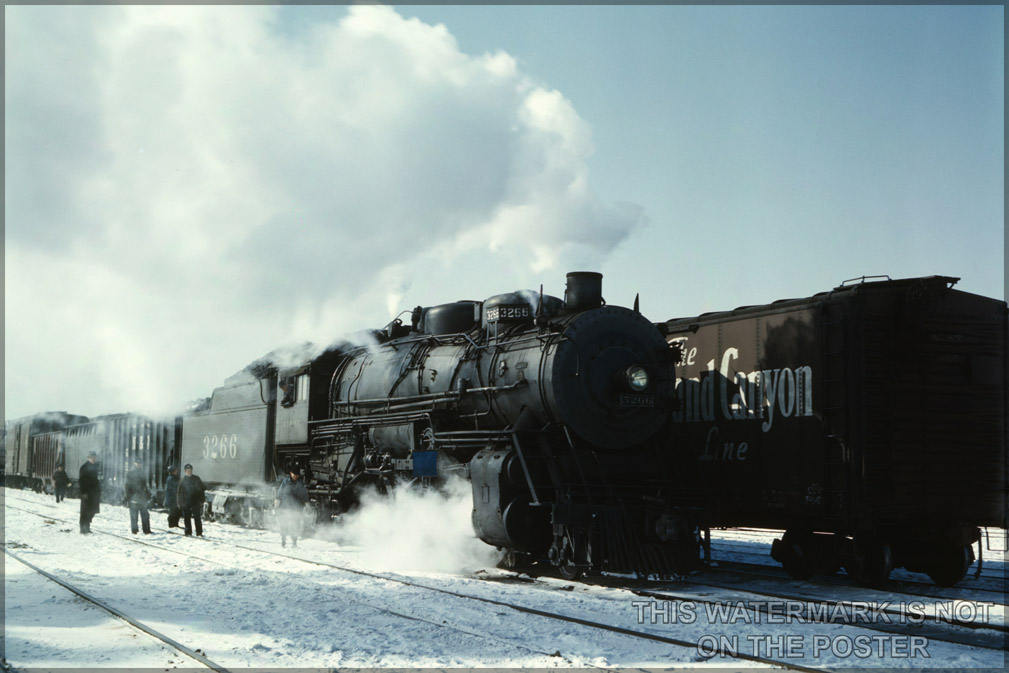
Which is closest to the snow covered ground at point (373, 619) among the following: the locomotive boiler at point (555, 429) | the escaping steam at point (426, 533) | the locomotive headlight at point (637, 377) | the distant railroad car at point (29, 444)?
the escaping steam at point (426, 533)

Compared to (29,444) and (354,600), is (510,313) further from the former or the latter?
(29,444)

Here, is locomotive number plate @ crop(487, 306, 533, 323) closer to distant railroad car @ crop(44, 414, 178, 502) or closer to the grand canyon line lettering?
the grand canyon line lettering

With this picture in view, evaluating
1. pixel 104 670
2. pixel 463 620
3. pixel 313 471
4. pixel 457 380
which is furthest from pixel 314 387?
pixel 104 670

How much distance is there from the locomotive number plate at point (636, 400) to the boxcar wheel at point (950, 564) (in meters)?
3.94

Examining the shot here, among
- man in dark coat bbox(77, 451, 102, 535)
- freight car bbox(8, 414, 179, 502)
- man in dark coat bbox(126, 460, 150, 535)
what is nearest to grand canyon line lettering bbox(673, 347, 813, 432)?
man in dark coat bbox(126, 460, 150, 535)

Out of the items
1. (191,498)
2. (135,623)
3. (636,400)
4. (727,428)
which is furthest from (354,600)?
(191,498)

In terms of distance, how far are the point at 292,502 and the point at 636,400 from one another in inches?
285

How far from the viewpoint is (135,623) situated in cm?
765

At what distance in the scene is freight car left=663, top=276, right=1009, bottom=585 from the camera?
10.0 metres

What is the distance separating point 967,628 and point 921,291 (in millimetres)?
4104

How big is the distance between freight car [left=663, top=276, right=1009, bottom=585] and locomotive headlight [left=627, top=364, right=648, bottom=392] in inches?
63.0

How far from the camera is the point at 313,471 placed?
52.3ft

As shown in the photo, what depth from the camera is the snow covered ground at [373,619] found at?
21.0 ft

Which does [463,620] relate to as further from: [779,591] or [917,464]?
[917,464]
